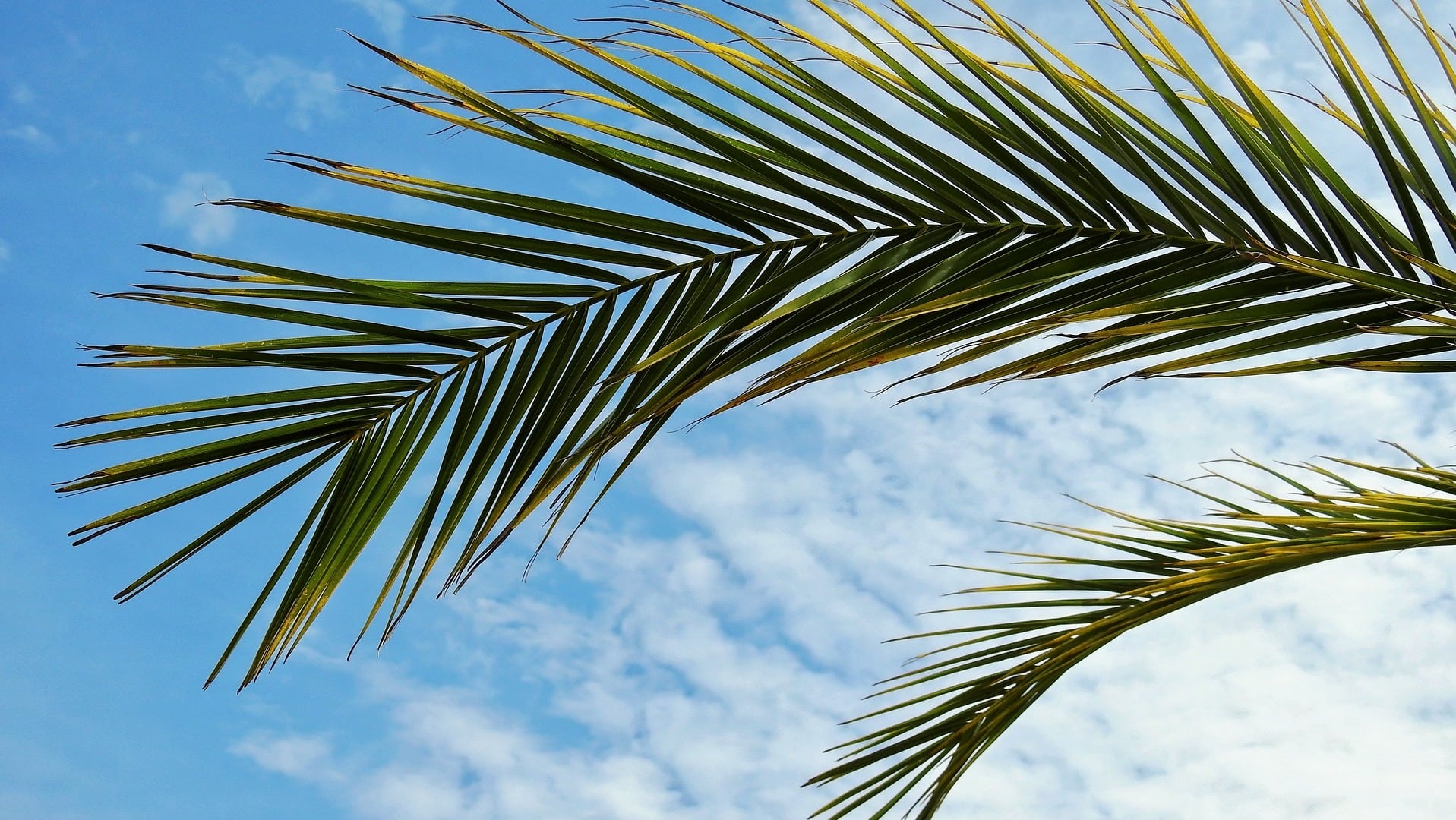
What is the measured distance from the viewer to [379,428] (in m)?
1.15

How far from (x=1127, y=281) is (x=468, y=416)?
2.24ft

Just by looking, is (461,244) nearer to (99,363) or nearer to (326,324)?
(326,324)

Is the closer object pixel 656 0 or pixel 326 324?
pixel 326 324

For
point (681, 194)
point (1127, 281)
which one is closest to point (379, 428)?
point (681, 194)

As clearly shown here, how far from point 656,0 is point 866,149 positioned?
28cm

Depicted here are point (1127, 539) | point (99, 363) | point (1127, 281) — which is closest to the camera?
point (99, 363)

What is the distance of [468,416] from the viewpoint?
3.72 ft

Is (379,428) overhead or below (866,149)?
→ below

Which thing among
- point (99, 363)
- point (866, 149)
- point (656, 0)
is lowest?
point (99, 363)

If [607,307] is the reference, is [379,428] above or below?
below

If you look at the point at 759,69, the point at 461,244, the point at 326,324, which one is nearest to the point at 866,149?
the point at 759,69

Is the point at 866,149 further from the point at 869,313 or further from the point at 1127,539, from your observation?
the point at 1127,539

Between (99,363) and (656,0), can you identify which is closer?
(99,363)

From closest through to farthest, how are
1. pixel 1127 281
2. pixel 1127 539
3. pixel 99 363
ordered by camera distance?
pixel 99 363 < pixel 1127 281 < pixel 1127 539
